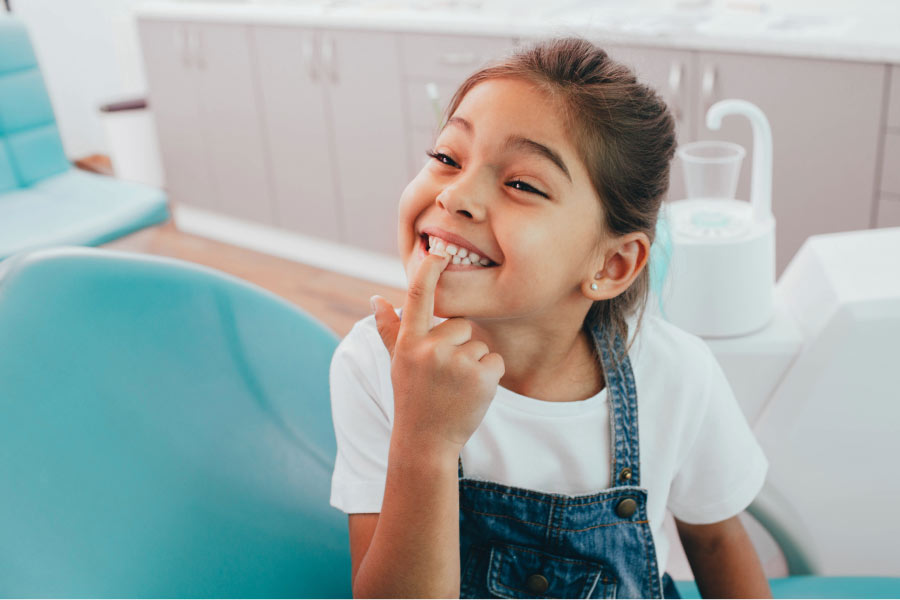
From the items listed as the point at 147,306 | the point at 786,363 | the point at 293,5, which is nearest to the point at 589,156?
the point at 147,306

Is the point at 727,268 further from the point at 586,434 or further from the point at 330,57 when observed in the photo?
the point at 330,57

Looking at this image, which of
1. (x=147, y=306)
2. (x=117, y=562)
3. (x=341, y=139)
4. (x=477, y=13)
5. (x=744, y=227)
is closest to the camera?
(x=117, y=562)

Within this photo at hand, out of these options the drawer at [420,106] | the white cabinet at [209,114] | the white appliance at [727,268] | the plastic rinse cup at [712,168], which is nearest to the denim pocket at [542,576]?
the white appliance at [727,268]

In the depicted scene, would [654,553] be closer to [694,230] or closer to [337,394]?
[337,394]

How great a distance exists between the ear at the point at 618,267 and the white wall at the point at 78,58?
4375 millimetres

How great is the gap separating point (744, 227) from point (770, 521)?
474mm

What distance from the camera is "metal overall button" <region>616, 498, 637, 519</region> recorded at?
901mm

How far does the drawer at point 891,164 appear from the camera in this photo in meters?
2.17

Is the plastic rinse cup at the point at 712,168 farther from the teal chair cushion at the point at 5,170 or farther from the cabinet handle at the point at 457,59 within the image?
the teal chair cushion at the point at 5,170

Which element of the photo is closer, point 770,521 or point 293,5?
point 770,521

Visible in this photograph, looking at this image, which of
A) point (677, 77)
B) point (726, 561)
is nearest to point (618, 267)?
point (726, 561)

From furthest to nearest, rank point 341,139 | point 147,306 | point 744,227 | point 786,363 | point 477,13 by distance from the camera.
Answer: point 341,139
point 477,13
point 744,227
point 786,363
point 147,306

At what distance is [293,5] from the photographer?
3.39 metres

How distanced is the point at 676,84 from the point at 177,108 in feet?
7.31
